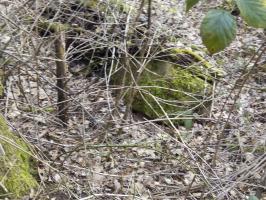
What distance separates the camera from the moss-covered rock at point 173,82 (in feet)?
14.9

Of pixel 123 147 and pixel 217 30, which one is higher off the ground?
pixel 217 30

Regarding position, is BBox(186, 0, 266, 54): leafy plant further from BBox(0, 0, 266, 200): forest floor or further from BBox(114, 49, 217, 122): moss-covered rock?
BBox(114, 49, 217, 122): moss-covered rock

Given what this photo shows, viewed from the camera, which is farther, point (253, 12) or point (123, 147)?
point (123, 147)

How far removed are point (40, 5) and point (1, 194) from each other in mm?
1752

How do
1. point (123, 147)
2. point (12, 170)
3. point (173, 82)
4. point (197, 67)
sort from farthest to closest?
1. point (197, 67)
2. point (173, 82)
3. point (123, 147)
4. point (12, 170)

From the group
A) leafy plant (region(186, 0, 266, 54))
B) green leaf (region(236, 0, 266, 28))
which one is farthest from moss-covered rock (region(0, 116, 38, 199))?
green leaf (region(236, 0, 266, 28))

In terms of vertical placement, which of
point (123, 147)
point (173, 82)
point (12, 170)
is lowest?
point (173, 82)

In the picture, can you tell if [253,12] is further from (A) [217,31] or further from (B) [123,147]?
(B) [123,147]

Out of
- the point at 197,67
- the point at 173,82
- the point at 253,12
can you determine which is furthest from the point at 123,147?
the point at 253,12

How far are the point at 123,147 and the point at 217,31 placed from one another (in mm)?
2098

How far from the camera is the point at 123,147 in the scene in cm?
321

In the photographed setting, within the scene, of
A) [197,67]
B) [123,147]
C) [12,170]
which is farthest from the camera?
[197,67]

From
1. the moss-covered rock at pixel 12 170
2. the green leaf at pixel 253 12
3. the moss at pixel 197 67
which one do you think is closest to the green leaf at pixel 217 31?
the green leaf at pixel 253 12

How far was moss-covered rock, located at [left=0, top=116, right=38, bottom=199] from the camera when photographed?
2.44 m
